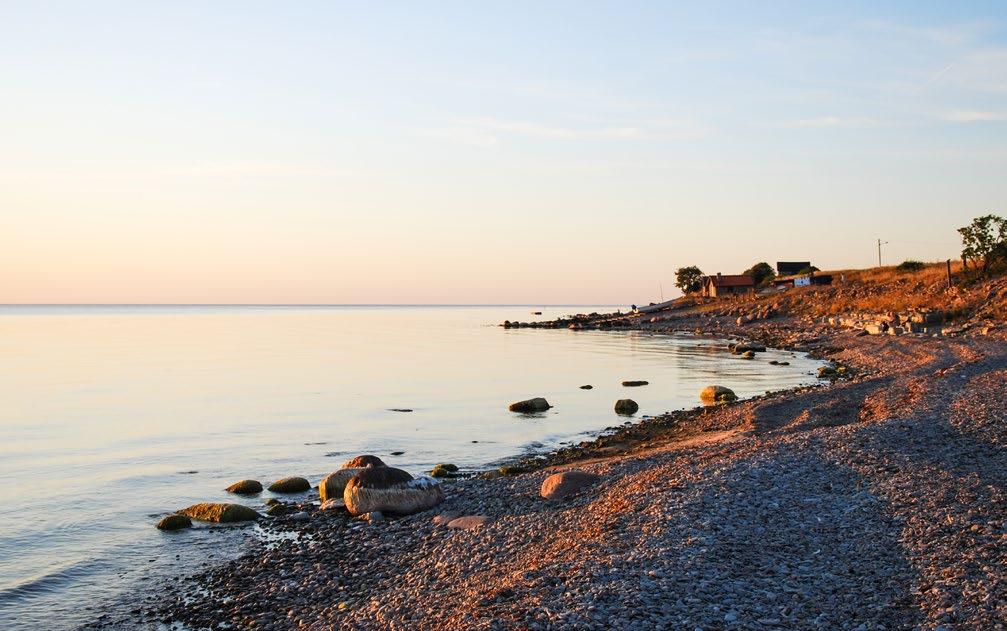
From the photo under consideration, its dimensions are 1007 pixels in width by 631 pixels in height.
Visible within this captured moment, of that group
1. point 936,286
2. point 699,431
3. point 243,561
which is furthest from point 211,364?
point 936,286

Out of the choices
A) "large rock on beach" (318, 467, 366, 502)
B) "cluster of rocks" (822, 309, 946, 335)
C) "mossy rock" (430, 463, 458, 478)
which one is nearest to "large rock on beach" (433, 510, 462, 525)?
"large rock on beach" (318, 467, 366, 502)

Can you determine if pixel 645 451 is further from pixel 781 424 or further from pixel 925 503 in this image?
pixel 925 503

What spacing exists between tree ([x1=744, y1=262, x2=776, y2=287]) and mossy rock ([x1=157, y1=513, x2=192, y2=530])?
387 ft

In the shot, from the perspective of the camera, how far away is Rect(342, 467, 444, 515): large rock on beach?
1709cm

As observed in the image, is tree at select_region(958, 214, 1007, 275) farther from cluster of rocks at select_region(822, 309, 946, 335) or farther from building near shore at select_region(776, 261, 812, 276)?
building near shore at select_region(776, 261, 812, 276)

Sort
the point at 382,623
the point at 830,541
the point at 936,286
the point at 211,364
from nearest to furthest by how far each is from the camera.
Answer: the point at 382,623, the point at 830,541, the point at 211,364, the point at 936,286

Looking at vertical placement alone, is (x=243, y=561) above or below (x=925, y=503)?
below

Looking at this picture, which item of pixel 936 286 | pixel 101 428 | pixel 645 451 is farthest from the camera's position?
pixel 936 286

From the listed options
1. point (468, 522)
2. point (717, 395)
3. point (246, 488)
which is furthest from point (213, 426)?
point (717, 395)

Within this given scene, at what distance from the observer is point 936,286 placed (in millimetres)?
74250

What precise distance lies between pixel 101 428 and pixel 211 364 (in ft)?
102

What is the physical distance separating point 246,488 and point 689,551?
1329 cm

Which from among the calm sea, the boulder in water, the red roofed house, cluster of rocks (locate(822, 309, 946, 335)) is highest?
the red roofed house

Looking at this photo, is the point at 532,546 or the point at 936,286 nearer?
the point at 532,546
